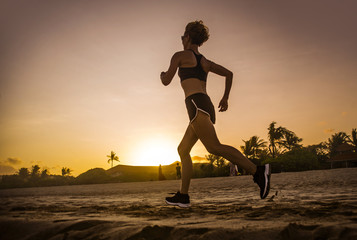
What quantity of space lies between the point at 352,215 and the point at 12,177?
149 feet

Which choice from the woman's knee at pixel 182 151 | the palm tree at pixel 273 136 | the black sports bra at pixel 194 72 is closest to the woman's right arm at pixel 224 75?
the black sports bra at pixel 194 72

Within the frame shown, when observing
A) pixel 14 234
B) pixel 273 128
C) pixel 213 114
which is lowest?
A: pixel 14 234

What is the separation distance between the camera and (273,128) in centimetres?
5716

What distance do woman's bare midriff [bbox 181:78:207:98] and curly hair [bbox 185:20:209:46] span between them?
51cm

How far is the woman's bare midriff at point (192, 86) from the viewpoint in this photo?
3104mm

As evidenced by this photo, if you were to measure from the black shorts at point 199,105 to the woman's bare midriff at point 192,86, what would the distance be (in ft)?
0.19

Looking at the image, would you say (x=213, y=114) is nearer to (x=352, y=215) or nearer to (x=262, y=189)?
(x=262, y=189)

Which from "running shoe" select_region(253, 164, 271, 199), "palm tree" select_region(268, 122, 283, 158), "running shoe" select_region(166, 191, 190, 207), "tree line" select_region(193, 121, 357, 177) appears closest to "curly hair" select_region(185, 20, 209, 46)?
"running shoe" select_region(253, 164, 271, 199)

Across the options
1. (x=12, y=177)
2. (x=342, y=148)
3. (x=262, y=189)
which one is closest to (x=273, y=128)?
(x=342, y=148)

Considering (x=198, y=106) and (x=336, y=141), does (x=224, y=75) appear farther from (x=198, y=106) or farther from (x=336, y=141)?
(x=336, y=141)

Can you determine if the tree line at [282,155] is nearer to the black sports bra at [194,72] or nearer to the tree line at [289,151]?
the tree line at [289,151]

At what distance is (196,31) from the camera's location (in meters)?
3.26

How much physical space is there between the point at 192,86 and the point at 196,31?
680mm

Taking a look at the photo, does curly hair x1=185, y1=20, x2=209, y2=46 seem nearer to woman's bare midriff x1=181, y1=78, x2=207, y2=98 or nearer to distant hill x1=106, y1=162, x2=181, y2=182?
woman's bare midriff x1=181, y1=78, x2=207, y2=98
